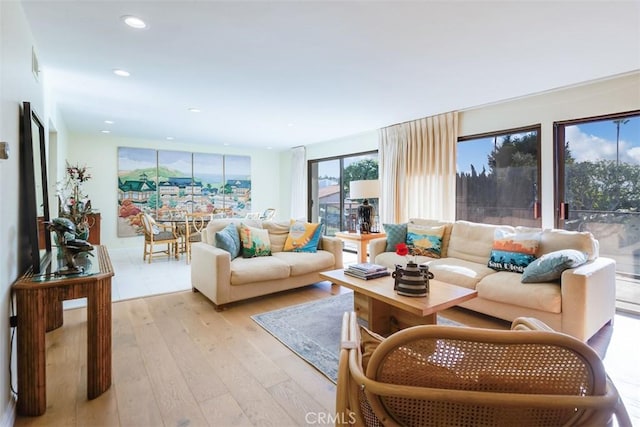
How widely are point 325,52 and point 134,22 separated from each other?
1373 millimetres

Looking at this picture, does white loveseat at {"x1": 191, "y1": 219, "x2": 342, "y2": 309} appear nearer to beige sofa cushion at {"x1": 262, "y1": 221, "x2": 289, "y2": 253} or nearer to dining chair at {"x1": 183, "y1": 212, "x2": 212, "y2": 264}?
beige sofa cushion at {"x1": 262, "y1": 221, "x2": 289, "y2": 253}

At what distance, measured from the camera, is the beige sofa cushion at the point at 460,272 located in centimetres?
296

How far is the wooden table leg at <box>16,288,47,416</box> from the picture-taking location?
65.8 inches

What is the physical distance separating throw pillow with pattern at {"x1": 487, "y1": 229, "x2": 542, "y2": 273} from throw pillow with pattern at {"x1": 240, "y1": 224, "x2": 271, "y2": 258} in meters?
2.42

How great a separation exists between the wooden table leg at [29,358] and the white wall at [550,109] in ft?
15.0

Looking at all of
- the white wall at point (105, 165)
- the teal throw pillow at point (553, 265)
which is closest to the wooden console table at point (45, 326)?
the teal throw pillow at point (553, 265)

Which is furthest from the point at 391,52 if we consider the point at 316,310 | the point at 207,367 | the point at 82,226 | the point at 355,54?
the point at 82,226

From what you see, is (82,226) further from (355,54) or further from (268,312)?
(355,54)

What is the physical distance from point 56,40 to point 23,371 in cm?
232

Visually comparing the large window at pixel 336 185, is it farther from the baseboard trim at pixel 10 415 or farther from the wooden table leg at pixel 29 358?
the baseboard trim at pixel 10 415

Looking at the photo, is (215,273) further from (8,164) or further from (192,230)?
(192,230)

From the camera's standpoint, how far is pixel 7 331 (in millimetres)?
1672

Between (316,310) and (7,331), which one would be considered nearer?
(7,331)

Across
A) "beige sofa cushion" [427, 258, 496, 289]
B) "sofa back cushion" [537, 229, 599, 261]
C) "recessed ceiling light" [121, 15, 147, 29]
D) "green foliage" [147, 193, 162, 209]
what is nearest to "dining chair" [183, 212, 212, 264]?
"green foliage" [147, 193, 162, 209]
